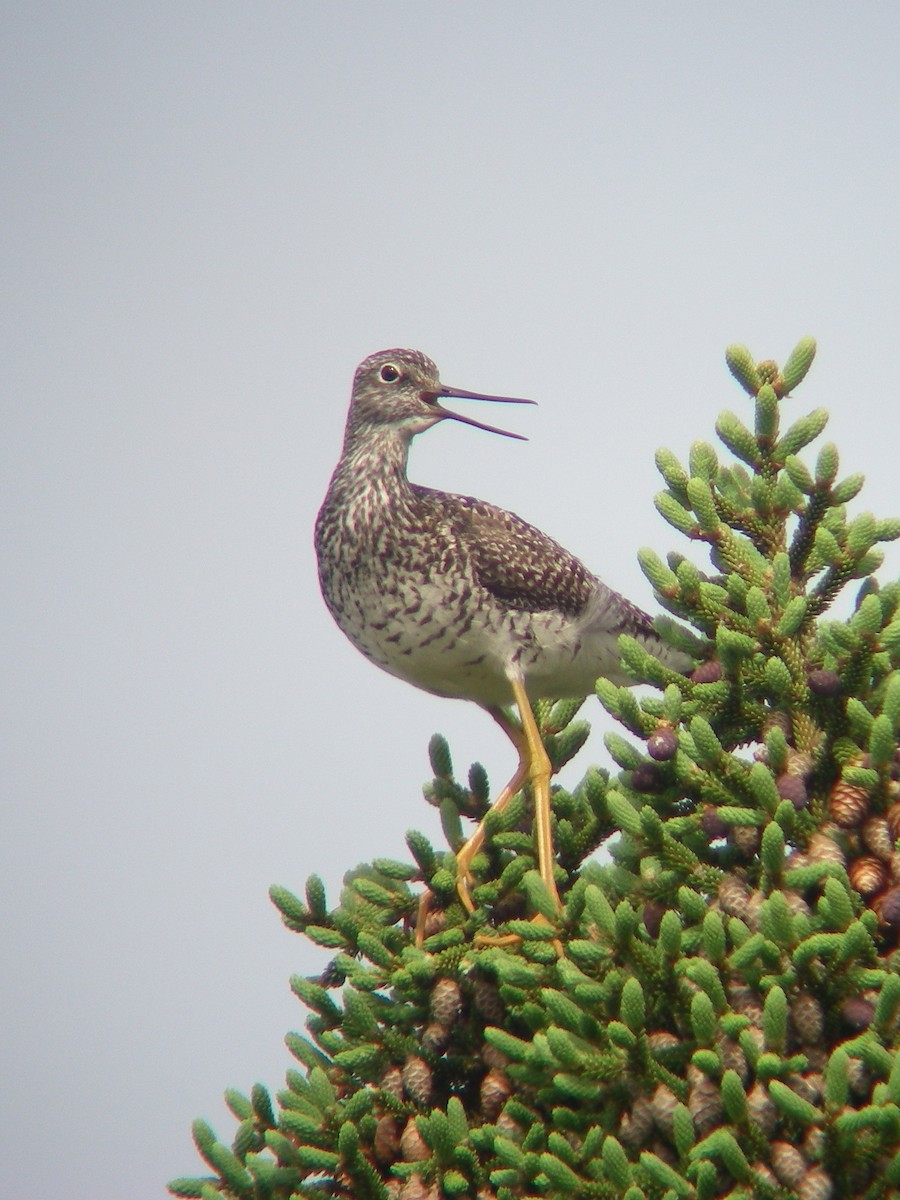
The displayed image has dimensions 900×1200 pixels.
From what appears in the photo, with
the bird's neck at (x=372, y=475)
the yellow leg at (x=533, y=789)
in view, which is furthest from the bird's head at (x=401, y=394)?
the yellow leg at (x=533, y=789)

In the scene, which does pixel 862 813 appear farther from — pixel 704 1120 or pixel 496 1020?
pixel 496 1020

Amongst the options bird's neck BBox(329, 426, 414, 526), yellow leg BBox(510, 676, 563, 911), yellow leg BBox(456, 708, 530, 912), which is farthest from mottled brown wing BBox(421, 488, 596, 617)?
yellow leg BBox(456, 708, 530, 912)

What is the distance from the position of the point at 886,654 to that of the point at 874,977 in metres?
1.00

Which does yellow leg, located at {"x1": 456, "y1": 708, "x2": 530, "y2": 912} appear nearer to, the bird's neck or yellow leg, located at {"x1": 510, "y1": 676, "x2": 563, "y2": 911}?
yellow leg, located at {"x1": 510, "y1": 676, "x2": 563, "y2": 911}

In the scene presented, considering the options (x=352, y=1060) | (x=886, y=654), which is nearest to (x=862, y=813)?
(x=886, y=654)

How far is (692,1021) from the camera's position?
3.60 m

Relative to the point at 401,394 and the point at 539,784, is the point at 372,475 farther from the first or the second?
the point at 539,784

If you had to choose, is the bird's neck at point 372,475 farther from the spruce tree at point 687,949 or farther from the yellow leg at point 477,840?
the spruce tree at point 687,949

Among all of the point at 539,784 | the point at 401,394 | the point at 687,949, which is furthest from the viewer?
the point at 401,394

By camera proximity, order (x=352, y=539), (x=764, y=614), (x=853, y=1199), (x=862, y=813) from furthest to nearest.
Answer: (x=352, y=539)
(x=764, y=614)
(x=862, y=813)
(x=853, y=1199)

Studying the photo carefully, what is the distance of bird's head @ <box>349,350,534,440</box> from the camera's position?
766 cm

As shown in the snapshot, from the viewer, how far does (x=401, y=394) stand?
7.75 meters

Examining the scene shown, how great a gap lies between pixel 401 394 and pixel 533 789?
3.00 meters

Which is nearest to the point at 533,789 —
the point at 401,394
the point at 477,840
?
the point at 477,840
